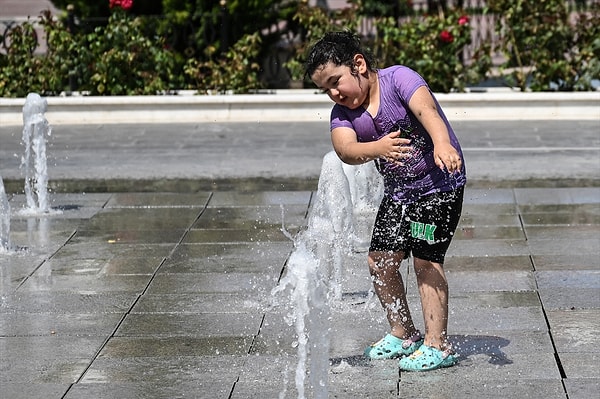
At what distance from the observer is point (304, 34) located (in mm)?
18062

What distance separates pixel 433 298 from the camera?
5.39 meters

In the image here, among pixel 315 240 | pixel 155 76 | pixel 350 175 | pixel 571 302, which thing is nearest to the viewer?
pixel 571 302

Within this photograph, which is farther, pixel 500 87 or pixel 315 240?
pixel 500 87

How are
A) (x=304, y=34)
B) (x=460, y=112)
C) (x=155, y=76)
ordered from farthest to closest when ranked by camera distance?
(x=304, y=34)
(x=155, y=76)
(x=460, y=112)

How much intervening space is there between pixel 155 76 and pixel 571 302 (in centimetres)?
1111

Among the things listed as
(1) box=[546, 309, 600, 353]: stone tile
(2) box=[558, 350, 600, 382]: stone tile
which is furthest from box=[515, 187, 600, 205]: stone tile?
(2) box=[558, 350, 600, 382]: stone tile

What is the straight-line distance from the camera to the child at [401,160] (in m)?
5.12

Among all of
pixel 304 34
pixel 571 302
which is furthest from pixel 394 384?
pixel 304 34

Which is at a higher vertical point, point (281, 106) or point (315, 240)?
point (315, 240)

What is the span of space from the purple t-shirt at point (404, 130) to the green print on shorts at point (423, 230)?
0.11 metres

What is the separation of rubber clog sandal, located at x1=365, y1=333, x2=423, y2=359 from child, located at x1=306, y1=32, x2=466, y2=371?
5 cm

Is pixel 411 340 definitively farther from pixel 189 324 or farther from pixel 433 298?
pixel 189 324

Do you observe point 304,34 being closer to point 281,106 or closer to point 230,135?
point 281,106

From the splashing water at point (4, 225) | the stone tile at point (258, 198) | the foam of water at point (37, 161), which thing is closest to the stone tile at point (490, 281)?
the stone tile at point (258, 198)
